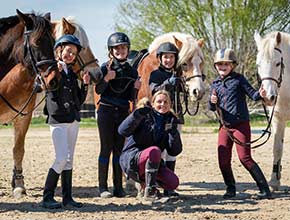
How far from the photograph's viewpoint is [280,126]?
772 cm

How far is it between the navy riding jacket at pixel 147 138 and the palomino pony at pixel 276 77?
1348 mm

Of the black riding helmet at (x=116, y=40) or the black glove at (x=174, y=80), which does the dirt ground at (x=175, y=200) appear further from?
the black riding helmet at (x=116, y=40)

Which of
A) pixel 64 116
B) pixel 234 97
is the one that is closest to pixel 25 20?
pixel 64 116

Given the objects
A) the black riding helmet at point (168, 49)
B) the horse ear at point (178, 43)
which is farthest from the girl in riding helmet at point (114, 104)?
the horse ear at point (178, 43)

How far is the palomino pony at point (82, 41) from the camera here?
759cm

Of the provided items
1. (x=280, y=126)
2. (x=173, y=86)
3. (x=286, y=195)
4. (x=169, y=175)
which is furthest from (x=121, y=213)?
(x=280, y=126)

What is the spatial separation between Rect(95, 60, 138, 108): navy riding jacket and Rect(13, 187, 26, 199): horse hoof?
5.20 feet

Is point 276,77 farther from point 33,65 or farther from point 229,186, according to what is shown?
point 33,65

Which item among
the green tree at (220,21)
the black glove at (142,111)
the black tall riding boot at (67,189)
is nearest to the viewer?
the black glove at (142,111)

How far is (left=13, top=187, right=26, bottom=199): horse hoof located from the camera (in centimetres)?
718

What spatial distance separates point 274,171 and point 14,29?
3.93 m

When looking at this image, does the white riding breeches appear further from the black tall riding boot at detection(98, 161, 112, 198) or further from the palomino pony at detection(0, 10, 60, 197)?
the black tall riding boot at detection(98, 161, 112, 198)

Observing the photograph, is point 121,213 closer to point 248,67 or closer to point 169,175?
point 169,175

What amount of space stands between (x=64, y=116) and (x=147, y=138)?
0.99 metres
